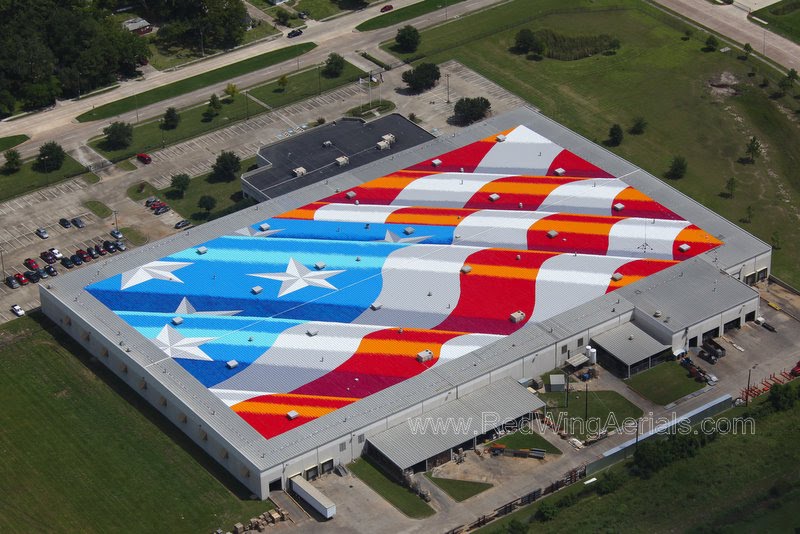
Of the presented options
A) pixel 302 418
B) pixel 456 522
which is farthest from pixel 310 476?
pixel 456 522

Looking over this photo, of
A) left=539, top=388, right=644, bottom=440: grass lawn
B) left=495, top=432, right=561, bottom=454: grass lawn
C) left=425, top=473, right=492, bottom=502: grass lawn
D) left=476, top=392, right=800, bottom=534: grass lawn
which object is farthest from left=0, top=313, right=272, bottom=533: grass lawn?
left=539, top=388, right=644, bottom=440: grass lawn

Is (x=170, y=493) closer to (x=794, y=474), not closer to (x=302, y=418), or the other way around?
(x=302, y=418)

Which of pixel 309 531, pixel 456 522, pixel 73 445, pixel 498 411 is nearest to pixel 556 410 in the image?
pixel 498 411

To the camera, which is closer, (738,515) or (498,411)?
(738,515)

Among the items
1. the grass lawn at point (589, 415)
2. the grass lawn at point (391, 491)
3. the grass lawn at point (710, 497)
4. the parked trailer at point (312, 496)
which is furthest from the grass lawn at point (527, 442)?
the parked trailer at point (312, 496)

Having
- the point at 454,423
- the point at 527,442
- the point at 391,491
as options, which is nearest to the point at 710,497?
the point at 527,442

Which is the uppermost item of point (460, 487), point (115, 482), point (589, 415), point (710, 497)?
point (710, 497)

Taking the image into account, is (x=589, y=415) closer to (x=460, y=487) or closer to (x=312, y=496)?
(x=460, y=487)
